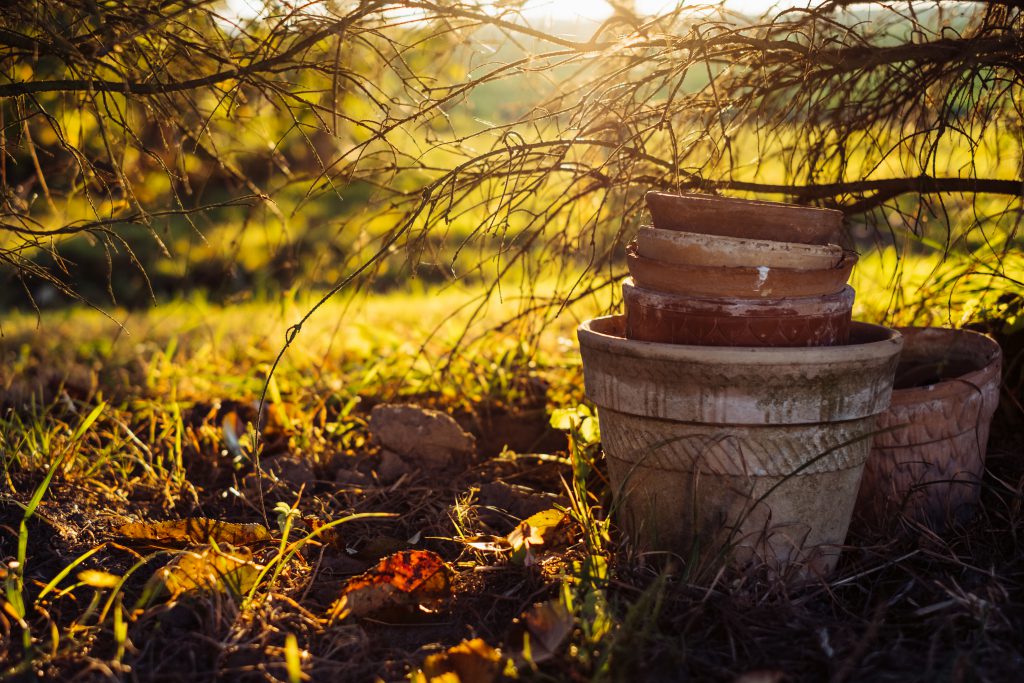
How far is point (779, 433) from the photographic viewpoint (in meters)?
1.88

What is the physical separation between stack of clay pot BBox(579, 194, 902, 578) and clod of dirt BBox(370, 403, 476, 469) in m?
0.86

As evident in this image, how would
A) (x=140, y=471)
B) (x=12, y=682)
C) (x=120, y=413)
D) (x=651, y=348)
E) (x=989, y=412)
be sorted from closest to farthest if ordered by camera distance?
(x=12, y=682)
(x=651, y=348)
(x=989, y=412)
(x=140, y=471)
(x=120, y=413)

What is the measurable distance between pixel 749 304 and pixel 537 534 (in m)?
0.74

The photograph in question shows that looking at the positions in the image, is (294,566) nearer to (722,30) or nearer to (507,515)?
(507,515)

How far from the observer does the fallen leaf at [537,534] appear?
2.04 m

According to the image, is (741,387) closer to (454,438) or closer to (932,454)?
(932,454)

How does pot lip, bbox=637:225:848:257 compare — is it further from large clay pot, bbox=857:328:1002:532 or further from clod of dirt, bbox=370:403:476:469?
clod of dirt, bbox=370:403:476:469

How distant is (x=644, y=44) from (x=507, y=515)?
127 centimetres

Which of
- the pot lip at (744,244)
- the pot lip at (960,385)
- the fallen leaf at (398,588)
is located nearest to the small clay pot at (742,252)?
the pot lip at (744,244)

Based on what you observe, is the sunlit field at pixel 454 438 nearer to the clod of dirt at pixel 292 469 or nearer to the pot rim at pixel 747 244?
the clod of dirt at pixel 292 469

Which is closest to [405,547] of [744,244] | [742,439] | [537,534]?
[537,534]

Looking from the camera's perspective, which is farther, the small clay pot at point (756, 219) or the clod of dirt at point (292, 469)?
the clod of dirt at point (292, 469)

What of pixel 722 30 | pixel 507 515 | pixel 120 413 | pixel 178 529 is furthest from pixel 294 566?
pixel 722 30

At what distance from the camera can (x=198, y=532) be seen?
2.15 meters
